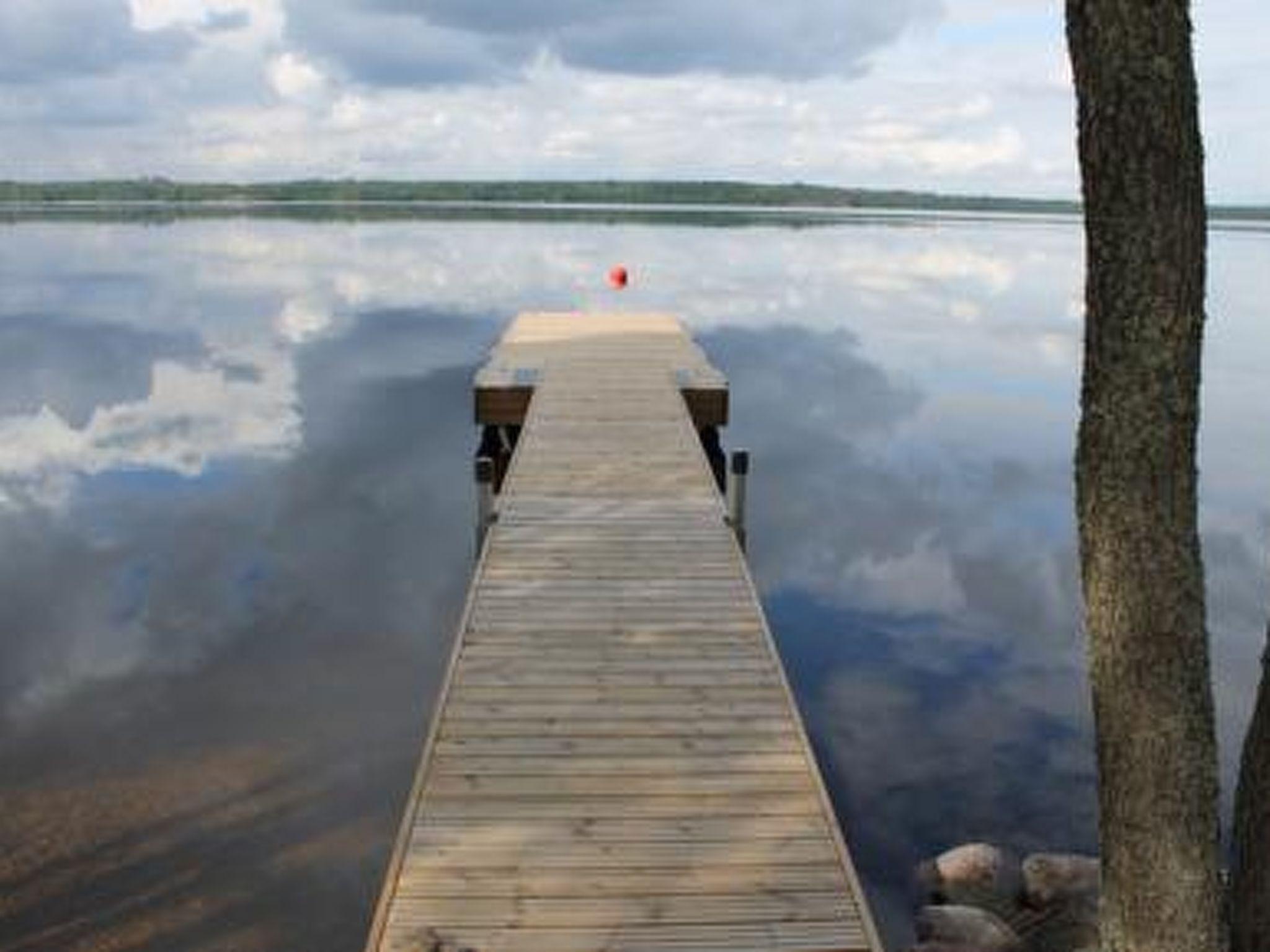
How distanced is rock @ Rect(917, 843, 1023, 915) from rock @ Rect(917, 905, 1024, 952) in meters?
0.66

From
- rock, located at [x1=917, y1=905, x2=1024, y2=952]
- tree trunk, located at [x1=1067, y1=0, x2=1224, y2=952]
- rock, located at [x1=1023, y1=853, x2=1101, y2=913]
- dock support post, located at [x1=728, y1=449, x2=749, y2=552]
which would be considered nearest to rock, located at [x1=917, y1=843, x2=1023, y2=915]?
rock, located at [x1=1023, y1=853, x2=1101, y2=913]

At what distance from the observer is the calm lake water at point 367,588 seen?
10.8m

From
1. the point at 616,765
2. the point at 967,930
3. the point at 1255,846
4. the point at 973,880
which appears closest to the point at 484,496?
the point at 616,765

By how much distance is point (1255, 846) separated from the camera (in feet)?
17.5

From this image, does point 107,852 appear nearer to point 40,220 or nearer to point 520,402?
point 520,402

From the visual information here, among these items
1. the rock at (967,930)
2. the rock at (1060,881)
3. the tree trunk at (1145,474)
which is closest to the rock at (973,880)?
the rock at (1060,881)

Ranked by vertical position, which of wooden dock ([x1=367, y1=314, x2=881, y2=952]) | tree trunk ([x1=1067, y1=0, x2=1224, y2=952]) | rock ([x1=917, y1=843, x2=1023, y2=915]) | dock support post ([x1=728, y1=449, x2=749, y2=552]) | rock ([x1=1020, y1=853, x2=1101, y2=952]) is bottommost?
rock ([x1=917, y1=843, x2=1023, y2=915])

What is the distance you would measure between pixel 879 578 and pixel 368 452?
11.5 m

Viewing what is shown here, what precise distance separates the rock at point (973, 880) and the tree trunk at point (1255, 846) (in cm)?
460

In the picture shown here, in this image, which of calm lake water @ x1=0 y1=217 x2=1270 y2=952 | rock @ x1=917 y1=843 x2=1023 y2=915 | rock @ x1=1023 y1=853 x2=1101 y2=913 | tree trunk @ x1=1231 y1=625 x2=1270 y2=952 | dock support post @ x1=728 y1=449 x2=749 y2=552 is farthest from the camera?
dock support post @ x1=728 y1=449 x2=749 y2=552

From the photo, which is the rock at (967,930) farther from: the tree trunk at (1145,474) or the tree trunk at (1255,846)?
the tree trunk at (1145,474)

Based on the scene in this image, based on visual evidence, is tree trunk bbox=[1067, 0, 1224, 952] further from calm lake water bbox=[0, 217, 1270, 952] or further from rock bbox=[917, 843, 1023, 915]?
calm lake water bbox=[0, 217, 1270, 952]

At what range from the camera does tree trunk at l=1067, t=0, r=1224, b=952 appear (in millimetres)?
4332

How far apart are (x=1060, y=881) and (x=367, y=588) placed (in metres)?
10.6
